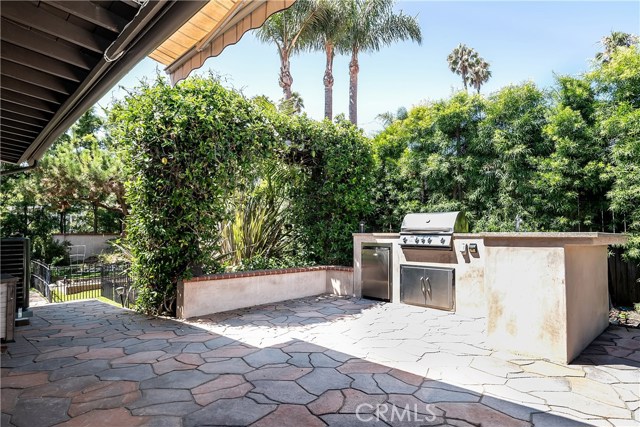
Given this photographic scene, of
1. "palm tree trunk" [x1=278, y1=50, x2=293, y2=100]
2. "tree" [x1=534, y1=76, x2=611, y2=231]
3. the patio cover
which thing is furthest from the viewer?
"palm tree trunk" [x1=278, y1=50, x2=293, y2=100]

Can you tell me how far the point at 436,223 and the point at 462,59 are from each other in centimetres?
2214

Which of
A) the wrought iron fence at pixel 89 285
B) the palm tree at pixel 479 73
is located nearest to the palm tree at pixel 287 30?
the wrought iron fence at pixel 89 285

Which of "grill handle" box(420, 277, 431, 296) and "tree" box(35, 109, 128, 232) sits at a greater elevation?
"tree" box(35, 109, 128, 232)

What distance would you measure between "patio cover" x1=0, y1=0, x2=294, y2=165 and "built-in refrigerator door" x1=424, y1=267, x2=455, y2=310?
174 inches

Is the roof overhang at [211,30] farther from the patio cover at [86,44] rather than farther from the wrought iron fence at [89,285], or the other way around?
the wrought iron fence at [89,285]

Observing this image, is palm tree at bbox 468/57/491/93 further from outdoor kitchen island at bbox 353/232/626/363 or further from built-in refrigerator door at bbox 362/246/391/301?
outdoor kitchen island at bbox 353/232/626/363

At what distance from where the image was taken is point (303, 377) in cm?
302

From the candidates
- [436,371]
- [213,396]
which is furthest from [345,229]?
[213,396]

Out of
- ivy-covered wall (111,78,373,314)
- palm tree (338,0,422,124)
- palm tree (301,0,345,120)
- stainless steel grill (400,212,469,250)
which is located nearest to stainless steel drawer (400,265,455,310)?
stainless steel grill (400,212,469,250)

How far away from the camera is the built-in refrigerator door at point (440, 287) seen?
5430mm

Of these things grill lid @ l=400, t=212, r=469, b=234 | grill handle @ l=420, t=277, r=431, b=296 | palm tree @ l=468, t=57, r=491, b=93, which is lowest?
grill handle @ l=420, t=277, r=431, b=296

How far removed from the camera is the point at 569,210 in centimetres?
Answer: 590

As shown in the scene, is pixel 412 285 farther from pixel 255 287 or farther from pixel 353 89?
pixel 353 89

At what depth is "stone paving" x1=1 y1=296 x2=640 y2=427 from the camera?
2391mm
